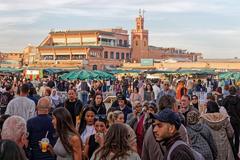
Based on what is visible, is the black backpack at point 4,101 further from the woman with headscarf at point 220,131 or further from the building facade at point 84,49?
the building facade at point 84,49

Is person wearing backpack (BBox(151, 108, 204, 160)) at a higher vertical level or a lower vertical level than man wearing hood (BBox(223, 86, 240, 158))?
higher

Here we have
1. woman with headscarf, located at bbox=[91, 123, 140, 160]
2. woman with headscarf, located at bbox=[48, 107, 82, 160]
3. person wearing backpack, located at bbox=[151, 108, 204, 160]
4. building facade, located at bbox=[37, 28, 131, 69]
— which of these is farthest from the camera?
building facade, located at bbox=[37, 28, 131, 69]

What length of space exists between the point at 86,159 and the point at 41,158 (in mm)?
995

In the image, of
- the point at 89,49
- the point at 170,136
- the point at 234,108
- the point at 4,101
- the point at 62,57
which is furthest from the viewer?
the point at 62,57

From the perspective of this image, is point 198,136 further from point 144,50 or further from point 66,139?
point 144,50

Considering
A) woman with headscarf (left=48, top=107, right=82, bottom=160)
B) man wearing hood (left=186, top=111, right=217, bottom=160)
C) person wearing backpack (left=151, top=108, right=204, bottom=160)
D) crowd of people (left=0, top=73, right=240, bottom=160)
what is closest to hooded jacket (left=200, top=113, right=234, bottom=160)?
crowd of people (left=0, top=73, right=240, bottom=160)

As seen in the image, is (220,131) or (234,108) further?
(234,108)

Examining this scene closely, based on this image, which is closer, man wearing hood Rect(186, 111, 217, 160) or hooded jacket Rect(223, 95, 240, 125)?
man wearing hood Rect(186, 111, 217, 160)

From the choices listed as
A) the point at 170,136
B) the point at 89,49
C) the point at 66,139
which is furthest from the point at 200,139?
the point at 89,49

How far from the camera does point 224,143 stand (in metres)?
8.08

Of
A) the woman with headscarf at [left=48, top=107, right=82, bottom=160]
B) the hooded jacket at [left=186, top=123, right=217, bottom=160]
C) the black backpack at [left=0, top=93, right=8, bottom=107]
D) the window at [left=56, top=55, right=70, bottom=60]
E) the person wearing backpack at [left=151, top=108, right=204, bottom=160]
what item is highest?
the person wearing backpack at [left=151, top=108, right=204, bottom=160]

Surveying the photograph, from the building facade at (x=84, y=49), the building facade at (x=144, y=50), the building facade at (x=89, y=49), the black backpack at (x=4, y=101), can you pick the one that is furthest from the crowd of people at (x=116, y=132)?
the building facade at (x=144, y=50)

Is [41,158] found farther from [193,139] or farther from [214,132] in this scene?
[214,132]

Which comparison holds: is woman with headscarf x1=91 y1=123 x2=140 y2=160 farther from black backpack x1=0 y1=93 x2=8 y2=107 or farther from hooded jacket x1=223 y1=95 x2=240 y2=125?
black backpack x1=0 y1=93 x2=8 y2=107
